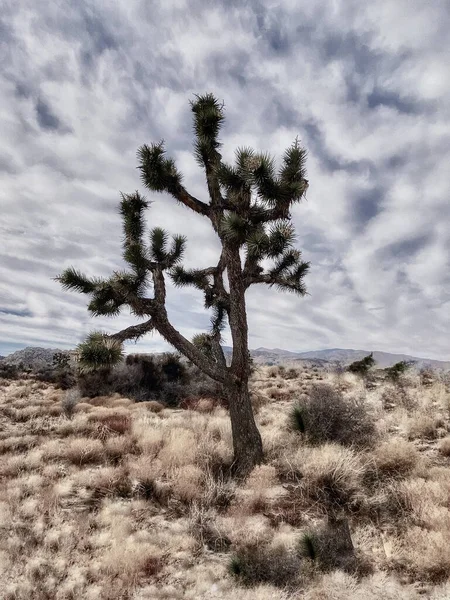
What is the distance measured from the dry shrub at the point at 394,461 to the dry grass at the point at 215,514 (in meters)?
0.02

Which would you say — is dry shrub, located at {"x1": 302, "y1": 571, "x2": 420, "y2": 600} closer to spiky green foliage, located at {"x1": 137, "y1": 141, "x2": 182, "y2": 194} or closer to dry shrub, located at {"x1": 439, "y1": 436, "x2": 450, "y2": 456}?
dry shrub, located at {"x1": 439, "y1": 436, "x2": 450, "y2": 456}

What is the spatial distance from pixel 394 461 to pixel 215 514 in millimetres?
3480

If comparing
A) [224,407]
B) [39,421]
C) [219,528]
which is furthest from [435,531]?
[39,421]

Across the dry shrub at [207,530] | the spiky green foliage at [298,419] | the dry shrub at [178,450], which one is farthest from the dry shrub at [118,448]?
the spiky green foliage at [298,419]

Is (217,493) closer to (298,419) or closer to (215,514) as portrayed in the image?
(215,514)

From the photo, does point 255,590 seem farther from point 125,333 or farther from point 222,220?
point 222,220

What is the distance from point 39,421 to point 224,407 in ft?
20.4

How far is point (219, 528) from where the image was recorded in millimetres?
5152

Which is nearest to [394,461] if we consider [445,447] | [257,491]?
[445,447]

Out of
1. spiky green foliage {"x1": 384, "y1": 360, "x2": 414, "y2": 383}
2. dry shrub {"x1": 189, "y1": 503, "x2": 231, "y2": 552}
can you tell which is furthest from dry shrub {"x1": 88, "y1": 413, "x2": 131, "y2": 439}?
spiky green foliage {"x1": 384, "y1": 360, "x2": 414, "y2": 383}

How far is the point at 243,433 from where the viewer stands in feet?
24.0

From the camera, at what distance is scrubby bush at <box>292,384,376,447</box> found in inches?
330

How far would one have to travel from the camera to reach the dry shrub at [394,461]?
21.2 feet

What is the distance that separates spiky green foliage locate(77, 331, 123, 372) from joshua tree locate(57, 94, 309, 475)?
3cm
